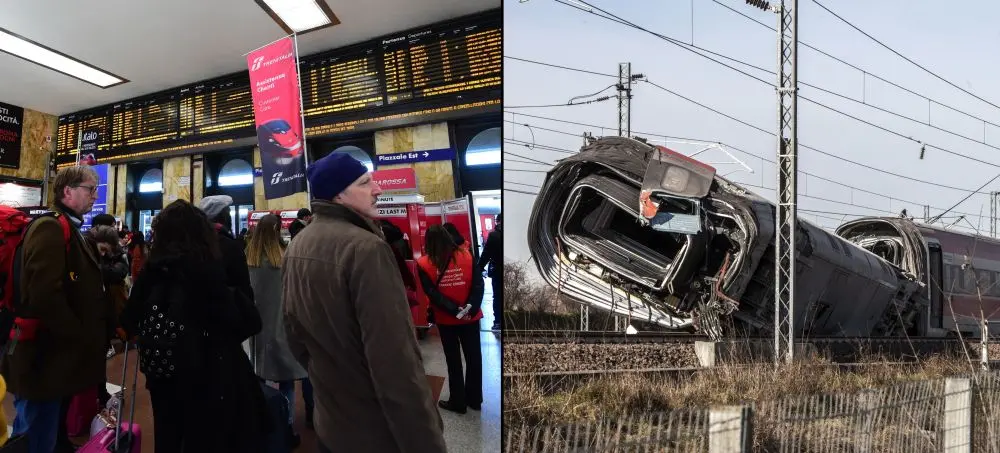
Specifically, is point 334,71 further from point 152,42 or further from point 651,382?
point 651,382

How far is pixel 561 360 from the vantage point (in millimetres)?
4754

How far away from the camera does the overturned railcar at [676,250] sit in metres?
5.77

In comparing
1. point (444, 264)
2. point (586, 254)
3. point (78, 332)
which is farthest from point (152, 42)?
point (586, 254)

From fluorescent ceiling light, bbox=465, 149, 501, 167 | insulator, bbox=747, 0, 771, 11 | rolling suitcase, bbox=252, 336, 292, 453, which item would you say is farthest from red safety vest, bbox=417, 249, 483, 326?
insulator, bbox=747, 0, 771, 11

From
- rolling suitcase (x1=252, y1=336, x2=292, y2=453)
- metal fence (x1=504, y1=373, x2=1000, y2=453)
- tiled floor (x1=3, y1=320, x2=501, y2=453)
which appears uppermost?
rolling suitcase (x1=252, y1=336, x2=292, y2=453)

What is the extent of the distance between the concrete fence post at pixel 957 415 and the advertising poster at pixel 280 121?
325 centimetres

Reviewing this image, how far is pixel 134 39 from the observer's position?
288 centimetres

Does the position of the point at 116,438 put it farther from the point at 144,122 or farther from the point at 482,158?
the point at 482,158

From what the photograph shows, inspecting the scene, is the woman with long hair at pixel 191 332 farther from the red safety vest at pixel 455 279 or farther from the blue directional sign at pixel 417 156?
the blue directional sign at pixel 417 156

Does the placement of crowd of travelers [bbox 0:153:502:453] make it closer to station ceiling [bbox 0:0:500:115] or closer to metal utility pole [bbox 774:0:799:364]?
station ceiling [bbox 0:0:500:115]

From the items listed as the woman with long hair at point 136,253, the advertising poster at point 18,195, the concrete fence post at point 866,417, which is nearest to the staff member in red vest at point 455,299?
the woman with long hair at point 136,253

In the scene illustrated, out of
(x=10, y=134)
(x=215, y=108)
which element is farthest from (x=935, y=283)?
(x=10, y=134)

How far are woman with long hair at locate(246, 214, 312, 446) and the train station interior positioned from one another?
0.13 meters

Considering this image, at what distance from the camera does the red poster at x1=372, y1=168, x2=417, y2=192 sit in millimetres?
2697
